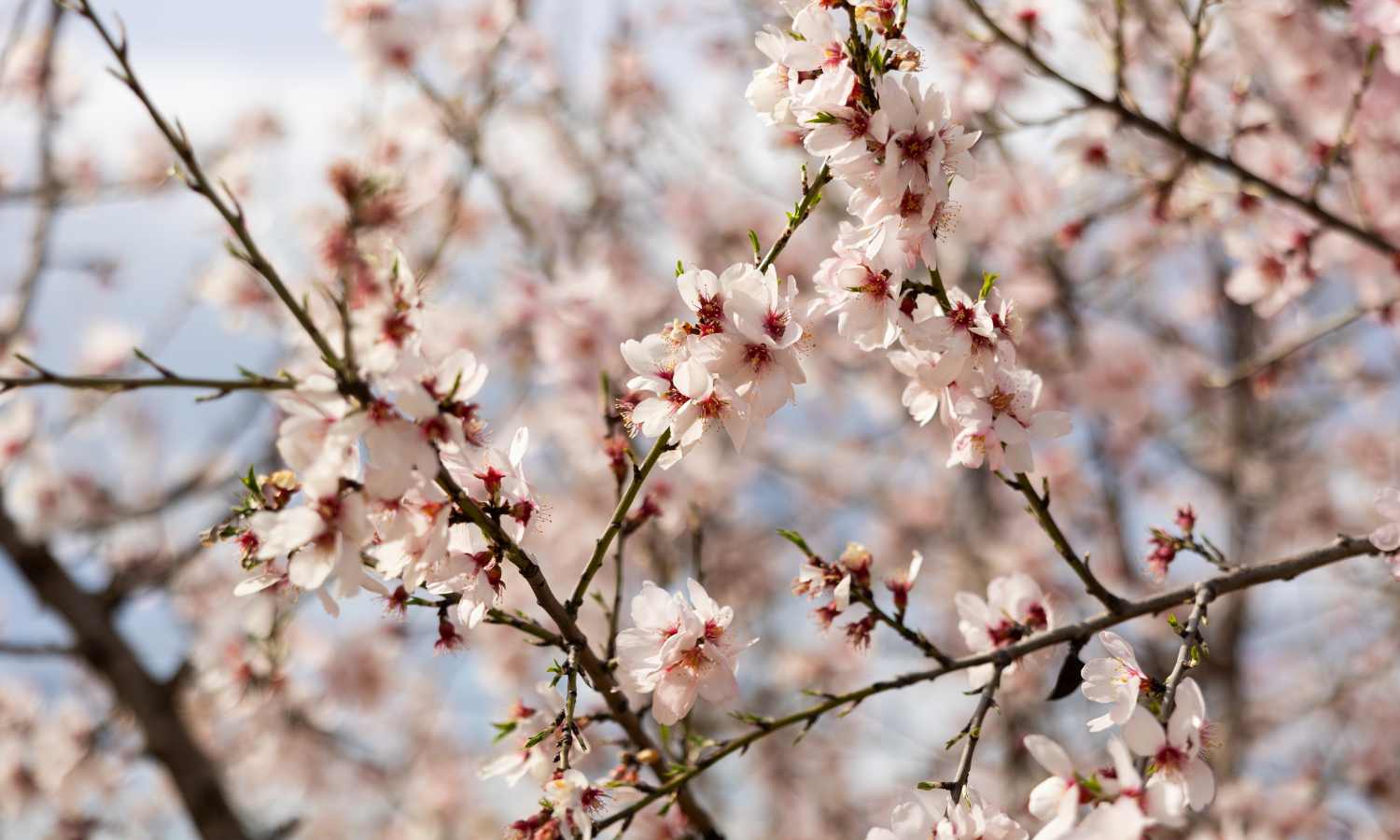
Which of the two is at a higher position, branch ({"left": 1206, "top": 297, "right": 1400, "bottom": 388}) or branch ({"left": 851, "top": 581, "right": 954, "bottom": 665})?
branch ({"left": 1206, "top": 297, "right": 1400, "bottom": 388})

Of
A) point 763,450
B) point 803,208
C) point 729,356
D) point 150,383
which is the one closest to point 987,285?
point 803,208

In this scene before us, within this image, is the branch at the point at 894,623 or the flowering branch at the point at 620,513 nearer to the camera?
the flowering branch at the point at 620,513

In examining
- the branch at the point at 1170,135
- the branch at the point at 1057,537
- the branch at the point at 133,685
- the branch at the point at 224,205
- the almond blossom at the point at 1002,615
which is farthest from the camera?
the branch at the point at 133,685

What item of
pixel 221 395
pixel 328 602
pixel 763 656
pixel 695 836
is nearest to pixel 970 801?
pixel 695 836

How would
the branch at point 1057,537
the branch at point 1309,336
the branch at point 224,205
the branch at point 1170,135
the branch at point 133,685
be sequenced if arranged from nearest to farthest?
the branch at point 224,205 < the branch at point 1057,537 < the branch at point 1170,135 < the branch at point 1309,336 < the branch at point 133,685

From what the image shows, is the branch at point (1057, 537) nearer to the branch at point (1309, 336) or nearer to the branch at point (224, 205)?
the branch at point (224, 205)

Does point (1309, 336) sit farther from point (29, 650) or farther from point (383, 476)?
point (29, 650)

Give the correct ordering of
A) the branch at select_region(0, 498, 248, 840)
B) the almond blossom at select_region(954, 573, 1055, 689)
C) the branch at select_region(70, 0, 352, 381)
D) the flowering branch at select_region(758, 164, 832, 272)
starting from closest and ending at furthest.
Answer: the branch at select_region(70, 0, 352, 381), the flowering branch at select_region(758, 164, 832, 272), the almond blossom at select_region(954, 573, 1055, 689), the branch at select_region(0, 498, 248, 840)

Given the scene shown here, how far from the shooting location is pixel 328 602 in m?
1.36

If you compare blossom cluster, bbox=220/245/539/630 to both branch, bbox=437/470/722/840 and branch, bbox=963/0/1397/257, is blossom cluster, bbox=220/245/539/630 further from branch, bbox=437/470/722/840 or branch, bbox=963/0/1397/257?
branch, bbox=963/0/1397/257

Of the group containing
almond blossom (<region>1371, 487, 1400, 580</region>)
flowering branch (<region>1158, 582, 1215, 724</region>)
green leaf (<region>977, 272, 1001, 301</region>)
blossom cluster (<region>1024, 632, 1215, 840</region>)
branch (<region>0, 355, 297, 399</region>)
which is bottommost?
blossom cluster (<region>1024, 632, 1215, 840</region>)

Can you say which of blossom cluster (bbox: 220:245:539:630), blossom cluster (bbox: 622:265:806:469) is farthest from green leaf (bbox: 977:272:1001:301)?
blossom cluster (bbox: 220:245:539:630)

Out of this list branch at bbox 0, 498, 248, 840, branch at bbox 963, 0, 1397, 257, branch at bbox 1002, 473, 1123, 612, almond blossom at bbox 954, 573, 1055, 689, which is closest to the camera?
branch at bbox 1002, 473, 1123, 612

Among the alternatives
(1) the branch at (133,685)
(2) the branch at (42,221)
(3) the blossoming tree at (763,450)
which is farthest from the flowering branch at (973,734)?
(2) the branch at (42,221)
